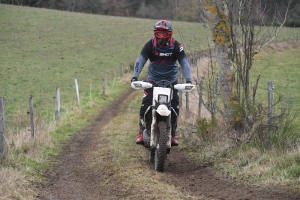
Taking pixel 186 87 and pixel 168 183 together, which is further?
pixel 186 87

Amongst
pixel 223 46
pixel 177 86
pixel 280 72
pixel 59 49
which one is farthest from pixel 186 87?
pixel 59 49

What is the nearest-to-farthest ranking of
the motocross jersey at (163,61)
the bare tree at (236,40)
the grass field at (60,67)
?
the motocross jersey at (163,61)
the bare tree at (236,40)
the grass field at (60,67)

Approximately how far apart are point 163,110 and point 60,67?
31916mm

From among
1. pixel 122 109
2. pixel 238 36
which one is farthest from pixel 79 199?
pixel 122 109

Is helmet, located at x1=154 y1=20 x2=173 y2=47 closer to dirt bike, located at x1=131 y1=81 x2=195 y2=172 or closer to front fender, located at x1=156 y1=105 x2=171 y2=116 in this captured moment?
dirt bike, located at x1=131 y1=81 x2=195 y2=172

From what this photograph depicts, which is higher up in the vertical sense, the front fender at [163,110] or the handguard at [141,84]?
the handguard at [141,84]

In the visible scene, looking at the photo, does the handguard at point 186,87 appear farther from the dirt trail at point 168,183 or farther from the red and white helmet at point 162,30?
the dirt trail at point 168,183

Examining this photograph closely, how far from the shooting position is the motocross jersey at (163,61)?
8562 mm

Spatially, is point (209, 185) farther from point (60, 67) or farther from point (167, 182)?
point (60, 67)

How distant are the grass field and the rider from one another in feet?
3.83

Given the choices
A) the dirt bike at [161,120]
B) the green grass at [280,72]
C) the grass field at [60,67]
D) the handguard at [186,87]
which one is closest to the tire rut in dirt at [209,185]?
the dirt bike at [161,120]

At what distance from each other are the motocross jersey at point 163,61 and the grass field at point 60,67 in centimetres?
115

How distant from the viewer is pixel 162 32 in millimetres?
8344

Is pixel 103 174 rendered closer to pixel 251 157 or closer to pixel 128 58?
pixel 251 157
